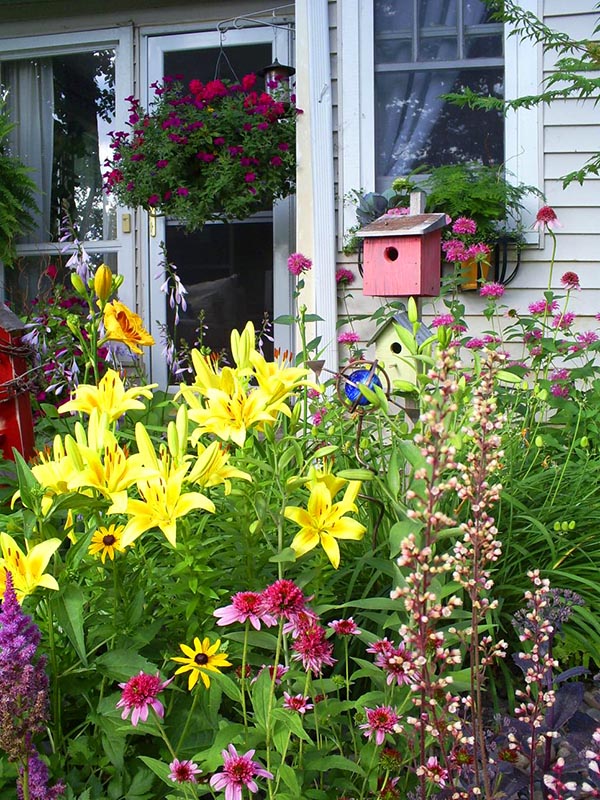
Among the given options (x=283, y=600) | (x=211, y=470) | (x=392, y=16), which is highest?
(x=392, y=16)

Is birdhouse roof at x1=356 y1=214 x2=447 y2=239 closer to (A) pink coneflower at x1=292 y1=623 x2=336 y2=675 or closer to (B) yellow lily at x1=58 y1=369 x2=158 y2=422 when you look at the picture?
(B) yellow lily at x1=58 y1=369 x2=158 y2=422

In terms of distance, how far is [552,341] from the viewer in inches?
102

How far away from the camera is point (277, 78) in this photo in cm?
414

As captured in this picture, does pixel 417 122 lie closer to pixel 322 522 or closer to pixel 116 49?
pixel 116 49

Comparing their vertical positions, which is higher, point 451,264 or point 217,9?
point 217,9

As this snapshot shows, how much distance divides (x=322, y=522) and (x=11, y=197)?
13.0 ft

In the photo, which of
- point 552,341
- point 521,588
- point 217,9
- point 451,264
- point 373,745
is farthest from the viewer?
point 217,9

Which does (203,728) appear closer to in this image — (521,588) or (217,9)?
(521,588)

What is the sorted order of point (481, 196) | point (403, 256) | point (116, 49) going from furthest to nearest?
1. point (116, 49)
2. point (481, 196)
3. point (403, 256)

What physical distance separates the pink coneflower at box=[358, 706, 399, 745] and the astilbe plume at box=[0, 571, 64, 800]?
1.38 feet

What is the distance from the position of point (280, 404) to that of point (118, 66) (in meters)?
4.04

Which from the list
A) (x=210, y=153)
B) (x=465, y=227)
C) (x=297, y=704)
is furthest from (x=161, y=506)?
(x=210, y=153)

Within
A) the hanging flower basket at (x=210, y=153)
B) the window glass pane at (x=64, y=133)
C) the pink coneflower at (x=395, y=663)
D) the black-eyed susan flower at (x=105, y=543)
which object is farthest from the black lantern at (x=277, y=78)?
the pink coneflower at (x=395, y=663)

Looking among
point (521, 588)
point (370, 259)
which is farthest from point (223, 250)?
point (521, 588)
